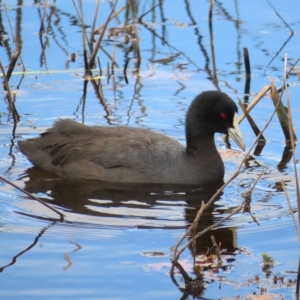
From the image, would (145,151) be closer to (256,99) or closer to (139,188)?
(139,188)

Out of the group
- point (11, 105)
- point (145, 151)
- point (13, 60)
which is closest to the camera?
point (145, 151)

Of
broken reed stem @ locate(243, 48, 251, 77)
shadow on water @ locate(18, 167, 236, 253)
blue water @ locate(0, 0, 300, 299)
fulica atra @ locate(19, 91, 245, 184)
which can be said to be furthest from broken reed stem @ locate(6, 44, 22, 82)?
broken reed stem @ locate(243, 48, 251, 77)

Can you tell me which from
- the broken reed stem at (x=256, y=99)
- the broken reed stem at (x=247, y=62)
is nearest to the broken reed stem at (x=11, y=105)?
the broken reed stem at (x=256, y=99)

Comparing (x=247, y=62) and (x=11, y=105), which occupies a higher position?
(x=247, y=62)

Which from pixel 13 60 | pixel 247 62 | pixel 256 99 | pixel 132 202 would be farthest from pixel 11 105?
pixel 247 62

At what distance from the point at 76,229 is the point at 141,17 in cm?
662

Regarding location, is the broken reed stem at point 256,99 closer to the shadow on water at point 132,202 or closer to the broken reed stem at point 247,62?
the shadow on water at point 132,202

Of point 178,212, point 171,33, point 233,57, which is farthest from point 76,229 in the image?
point 171,33

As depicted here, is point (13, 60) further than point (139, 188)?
Yes

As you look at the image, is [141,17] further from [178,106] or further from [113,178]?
[113,178]

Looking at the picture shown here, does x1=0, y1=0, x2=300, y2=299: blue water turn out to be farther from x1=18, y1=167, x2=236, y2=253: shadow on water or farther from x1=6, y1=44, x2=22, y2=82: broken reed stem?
x1=6, y1=44, x2=22, y2=82: broken reed stem

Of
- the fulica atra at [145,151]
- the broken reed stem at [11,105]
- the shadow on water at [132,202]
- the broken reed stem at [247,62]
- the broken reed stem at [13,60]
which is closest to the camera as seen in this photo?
the shadow on water at [132,202]

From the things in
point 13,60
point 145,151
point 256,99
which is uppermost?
point 13,60

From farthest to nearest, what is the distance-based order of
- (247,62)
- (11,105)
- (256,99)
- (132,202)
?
(247,62) → (11,105) → (256,99) → (132,202)
